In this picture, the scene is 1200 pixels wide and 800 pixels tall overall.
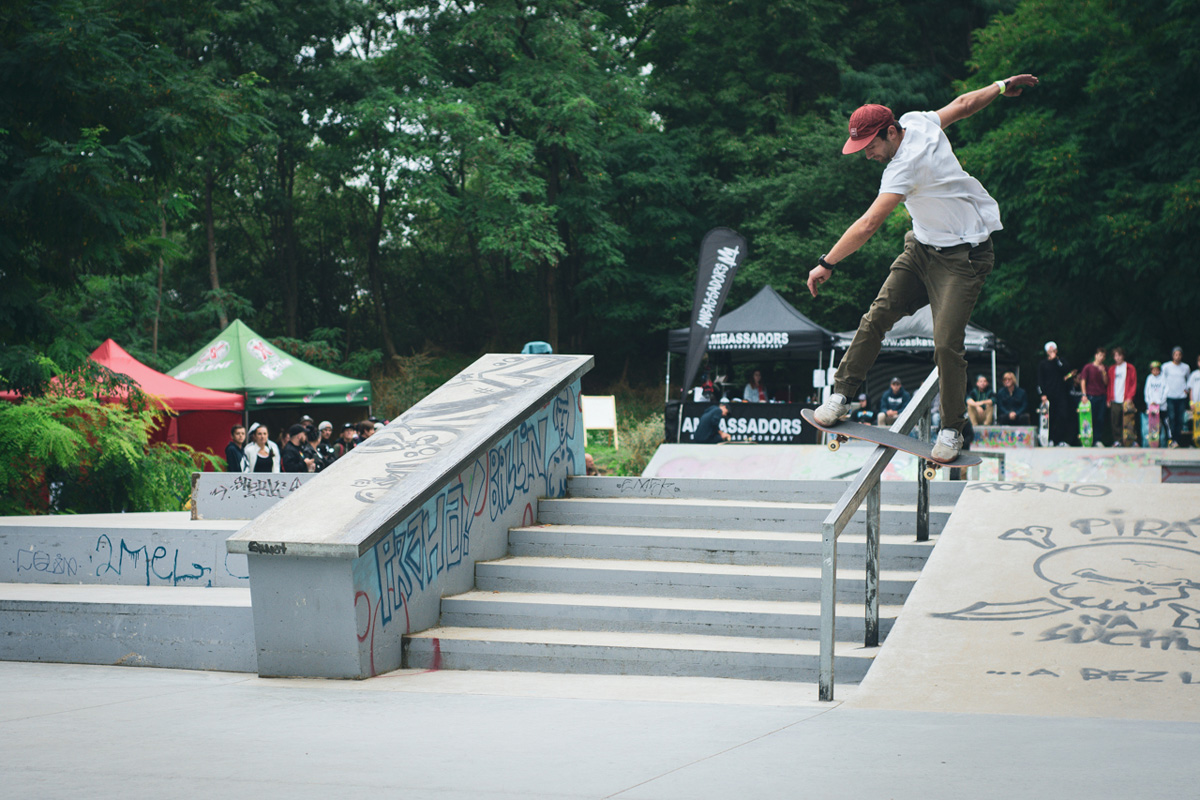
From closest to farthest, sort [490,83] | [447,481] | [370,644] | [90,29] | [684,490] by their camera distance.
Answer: [370,644] < [447,481] < [684,490] < [90,29] < [490,83]

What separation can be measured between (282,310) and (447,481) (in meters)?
35.0

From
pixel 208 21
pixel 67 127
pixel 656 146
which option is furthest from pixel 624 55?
pixel 67 127

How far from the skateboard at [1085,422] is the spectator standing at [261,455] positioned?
482 inches

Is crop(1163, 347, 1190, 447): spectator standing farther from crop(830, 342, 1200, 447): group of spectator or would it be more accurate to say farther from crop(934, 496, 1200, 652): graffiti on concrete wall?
crop(934, 496, 1200, 652): graffiti on concrete wall

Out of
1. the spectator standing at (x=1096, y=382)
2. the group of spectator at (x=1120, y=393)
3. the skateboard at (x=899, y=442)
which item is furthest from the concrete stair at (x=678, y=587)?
the spectator standing at (x=1096, y=382)

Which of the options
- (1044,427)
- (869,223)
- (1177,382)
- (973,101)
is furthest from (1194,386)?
(869,223)

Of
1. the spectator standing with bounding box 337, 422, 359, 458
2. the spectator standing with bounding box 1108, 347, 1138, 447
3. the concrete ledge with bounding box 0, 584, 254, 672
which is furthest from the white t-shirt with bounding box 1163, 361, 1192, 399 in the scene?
the concrete ledge with bounding box 0, 584, 254, 672

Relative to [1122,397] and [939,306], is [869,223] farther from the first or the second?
[1122,397]

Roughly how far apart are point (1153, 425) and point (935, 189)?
1433 cm

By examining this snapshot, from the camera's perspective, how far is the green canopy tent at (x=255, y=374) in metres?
19.8

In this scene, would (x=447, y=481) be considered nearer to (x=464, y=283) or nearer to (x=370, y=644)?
(x=370, y=644)

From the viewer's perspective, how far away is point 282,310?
38.9 metres

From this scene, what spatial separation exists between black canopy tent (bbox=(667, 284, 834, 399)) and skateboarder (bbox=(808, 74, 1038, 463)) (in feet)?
50.8

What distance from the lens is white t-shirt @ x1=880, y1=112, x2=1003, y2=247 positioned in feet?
16.4
